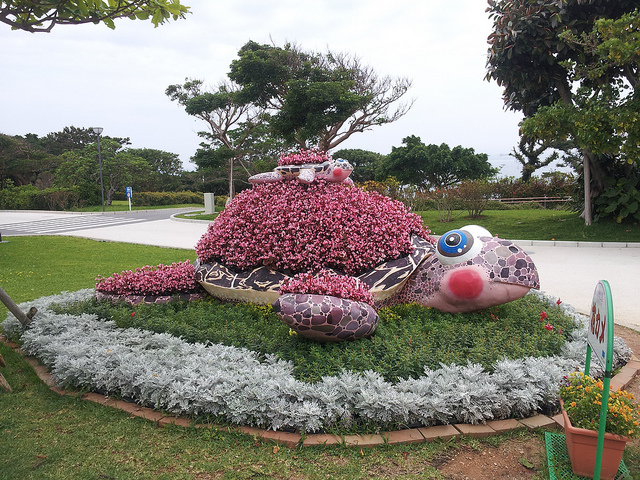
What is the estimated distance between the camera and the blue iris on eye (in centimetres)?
389

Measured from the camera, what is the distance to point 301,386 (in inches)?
116

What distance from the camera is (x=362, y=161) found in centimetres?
3875

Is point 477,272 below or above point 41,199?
below

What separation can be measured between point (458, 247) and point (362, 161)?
3564 cm

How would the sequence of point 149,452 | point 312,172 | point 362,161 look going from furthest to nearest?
1. point 362,161
2. point 312,172
3. point 149,452

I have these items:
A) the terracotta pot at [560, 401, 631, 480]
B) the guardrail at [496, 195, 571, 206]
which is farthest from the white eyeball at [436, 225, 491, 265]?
the guardrail at [496, 195, 571, 206]

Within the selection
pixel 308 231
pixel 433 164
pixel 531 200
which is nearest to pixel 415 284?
pixel 308 231

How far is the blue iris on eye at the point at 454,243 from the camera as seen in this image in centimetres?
389

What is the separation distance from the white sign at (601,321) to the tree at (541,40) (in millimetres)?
10545

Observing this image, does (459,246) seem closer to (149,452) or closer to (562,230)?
(149,452)

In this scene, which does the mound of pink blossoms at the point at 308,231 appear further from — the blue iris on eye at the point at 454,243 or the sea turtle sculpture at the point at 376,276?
the blue iris on eye at the point at 454,243

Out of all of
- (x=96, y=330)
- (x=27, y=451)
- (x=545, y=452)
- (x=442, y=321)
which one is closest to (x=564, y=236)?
(x=442, y=321)

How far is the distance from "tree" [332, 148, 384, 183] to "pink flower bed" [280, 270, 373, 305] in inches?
1353

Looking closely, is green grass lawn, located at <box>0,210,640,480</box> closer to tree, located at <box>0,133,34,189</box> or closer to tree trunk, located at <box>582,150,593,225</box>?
tree trunk, located at <box>582,150,593,225</box>
